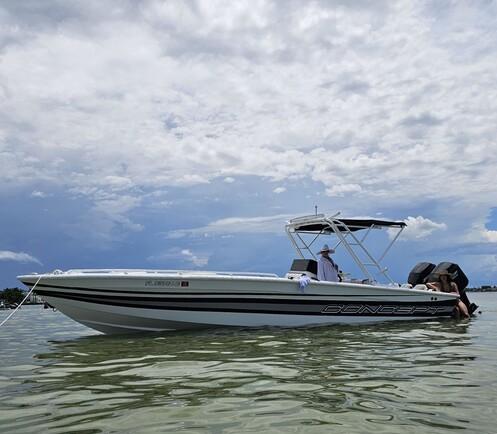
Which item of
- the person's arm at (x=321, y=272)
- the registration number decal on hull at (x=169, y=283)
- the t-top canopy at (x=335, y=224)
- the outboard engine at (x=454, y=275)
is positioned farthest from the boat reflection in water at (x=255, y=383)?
the outboard engine at (x=454, y=275)

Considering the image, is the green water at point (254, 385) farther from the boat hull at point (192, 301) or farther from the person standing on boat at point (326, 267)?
the person standing on boat at point (326, 267)

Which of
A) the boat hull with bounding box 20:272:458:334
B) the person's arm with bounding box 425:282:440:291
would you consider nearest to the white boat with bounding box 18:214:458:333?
the boat hull with bounding box 20:272:458:334

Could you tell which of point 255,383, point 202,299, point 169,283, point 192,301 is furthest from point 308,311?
point 255,383

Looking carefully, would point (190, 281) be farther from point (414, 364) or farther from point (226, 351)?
point (414, 364)

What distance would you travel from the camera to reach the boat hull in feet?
34.1

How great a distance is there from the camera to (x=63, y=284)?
10312mm

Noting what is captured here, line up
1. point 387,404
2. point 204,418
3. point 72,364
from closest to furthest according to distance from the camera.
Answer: point 204,418 < point 387,404 < point 72,364

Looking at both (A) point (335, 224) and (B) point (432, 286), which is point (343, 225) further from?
(B) point (432, 286)

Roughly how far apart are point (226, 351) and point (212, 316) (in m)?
3.14

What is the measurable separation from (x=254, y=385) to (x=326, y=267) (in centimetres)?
749

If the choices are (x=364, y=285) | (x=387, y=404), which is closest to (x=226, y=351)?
(x=387, y=404)

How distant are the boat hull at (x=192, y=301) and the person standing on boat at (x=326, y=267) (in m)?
0.58

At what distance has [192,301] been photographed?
10773mm

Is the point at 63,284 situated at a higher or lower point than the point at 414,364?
higher
